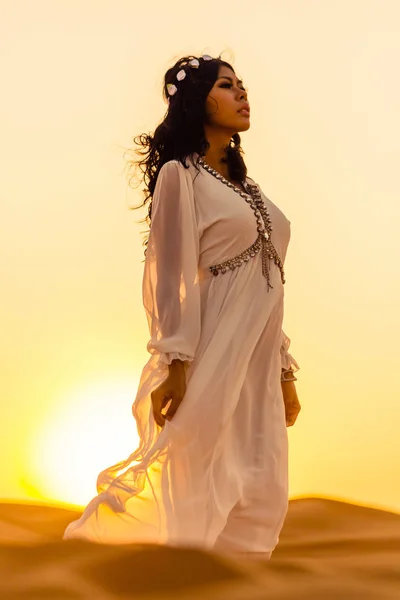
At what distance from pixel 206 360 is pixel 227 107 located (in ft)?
2.96

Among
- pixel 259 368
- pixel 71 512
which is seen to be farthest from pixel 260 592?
→ pixel 71 512

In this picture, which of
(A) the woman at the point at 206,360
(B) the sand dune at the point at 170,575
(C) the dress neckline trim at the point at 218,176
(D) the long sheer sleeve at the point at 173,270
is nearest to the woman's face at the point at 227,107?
(A) the woman at the point at 206,360

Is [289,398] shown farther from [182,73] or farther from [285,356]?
[182,73]

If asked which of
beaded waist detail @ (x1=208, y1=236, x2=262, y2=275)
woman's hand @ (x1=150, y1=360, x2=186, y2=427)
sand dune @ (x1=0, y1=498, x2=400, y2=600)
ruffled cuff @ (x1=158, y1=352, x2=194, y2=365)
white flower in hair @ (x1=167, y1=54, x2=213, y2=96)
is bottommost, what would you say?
sand dune @ (x1=0, y1=498, x2=400, y2=600)

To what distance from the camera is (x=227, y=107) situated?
3.34m

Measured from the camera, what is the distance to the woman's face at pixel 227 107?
3336 mm

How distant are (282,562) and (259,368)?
2.43 feet

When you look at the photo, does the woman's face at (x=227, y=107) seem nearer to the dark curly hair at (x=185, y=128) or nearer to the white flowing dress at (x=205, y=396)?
the dark curly hair at (x=185, y=128)

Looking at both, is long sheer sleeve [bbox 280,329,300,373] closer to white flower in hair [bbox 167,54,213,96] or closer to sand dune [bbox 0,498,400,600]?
sand dune [bbox 0,498,400,600]

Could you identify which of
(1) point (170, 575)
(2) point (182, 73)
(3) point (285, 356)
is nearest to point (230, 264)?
(3) point (285, 356)

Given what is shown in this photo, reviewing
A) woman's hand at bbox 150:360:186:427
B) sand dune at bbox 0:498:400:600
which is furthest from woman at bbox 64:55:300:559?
sand dune at bbox 0:498:400:600

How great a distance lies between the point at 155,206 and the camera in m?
3.18

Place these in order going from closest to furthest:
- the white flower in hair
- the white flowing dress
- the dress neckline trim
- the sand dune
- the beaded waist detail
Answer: the sand dune
the white flowing dress
the beaded waist detail
the dress neckline trim
the white flower in hair

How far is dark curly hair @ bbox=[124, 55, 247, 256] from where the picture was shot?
3.35m
